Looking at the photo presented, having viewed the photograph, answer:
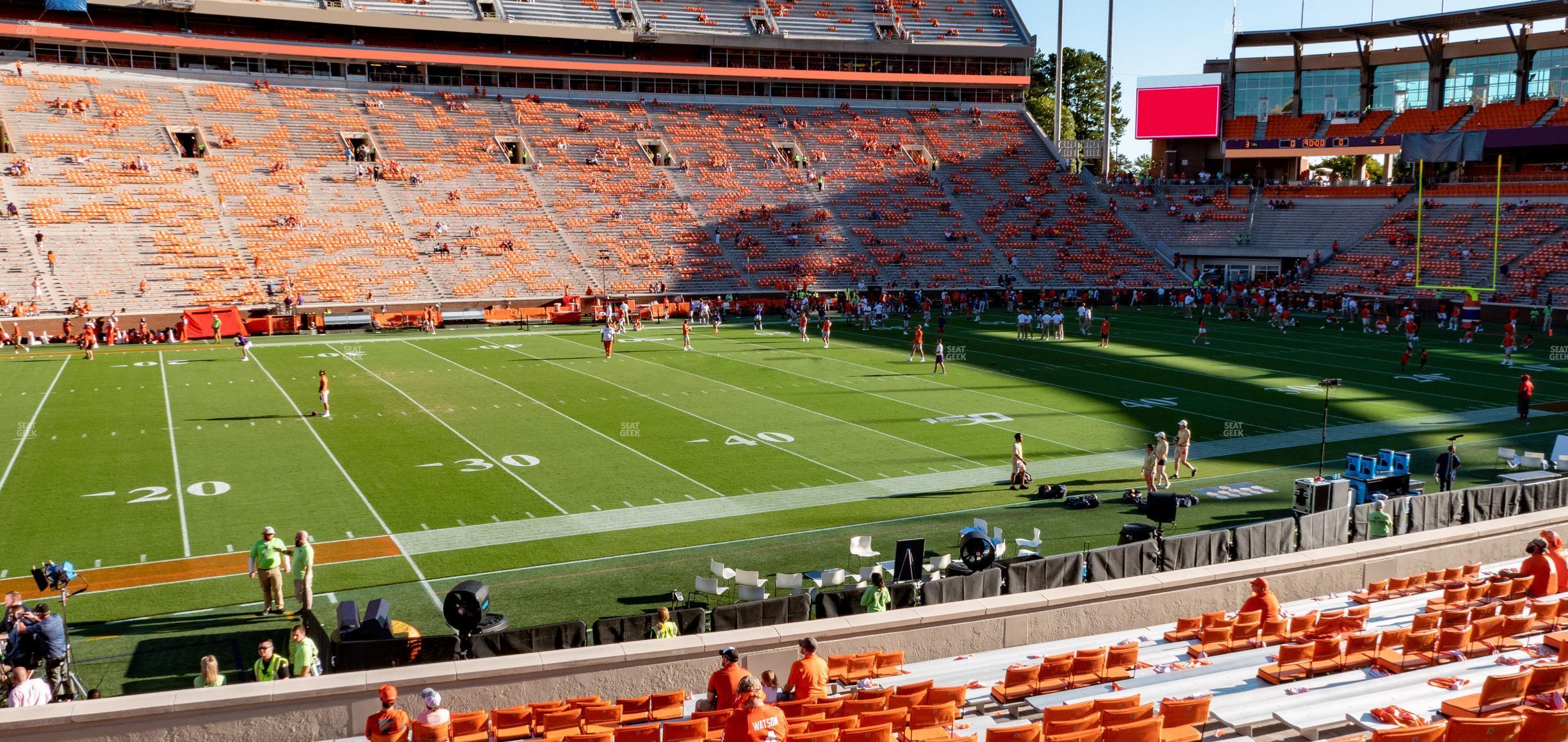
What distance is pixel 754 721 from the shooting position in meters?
8.27

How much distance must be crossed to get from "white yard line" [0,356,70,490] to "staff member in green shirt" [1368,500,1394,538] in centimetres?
2264

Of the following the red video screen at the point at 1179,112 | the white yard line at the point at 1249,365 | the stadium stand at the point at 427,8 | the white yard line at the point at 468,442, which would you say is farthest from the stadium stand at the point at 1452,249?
the stadium stand at the point at 427,8

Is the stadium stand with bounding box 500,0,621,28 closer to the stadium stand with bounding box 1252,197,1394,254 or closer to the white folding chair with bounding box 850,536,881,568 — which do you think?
the stadium stand with bounding box 1252,197,1394,254

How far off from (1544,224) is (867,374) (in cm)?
3875

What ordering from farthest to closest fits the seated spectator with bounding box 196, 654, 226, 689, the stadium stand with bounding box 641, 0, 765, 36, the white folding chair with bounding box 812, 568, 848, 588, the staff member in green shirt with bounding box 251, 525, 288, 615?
the stadium stand with bounding box 641, 0, 765, 36
the white folding chair with bounding box 812, 568, 848, 588
the staff member in green shirt with bounding box 251, 525, 288, 615
the seated spectator with bounding box 196, 654, 226, 689

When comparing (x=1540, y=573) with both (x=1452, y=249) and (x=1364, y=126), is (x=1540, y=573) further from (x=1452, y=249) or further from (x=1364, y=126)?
(x=1364, y=126)

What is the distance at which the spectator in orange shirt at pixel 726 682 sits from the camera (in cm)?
973

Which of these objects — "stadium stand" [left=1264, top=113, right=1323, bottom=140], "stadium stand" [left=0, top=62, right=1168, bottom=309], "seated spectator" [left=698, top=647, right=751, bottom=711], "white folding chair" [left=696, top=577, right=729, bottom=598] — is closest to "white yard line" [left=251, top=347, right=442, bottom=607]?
"white folding chair" [left=696, top=577, right=729, bottom=598]

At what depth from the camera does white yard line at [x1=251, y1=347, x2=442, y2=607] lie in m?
16.2

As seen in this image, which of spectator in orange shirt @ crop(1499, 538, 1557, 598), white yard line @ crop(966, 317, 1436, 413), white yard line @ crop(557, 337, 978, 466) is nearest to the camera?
spectator in orange shirt @ crop(1499, 538, 1557, 598)

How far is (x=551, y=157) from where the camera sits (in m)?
60.6

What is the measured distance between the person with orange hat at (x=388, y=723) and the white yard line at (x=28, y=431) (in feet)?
50.3

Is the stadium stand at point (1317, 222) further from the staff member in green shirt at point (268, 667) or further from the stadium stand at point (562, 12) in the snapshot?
the staff member in green shirt at point (268, 667)

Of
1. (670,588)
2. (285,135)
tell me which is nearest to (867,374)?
(670,588)
